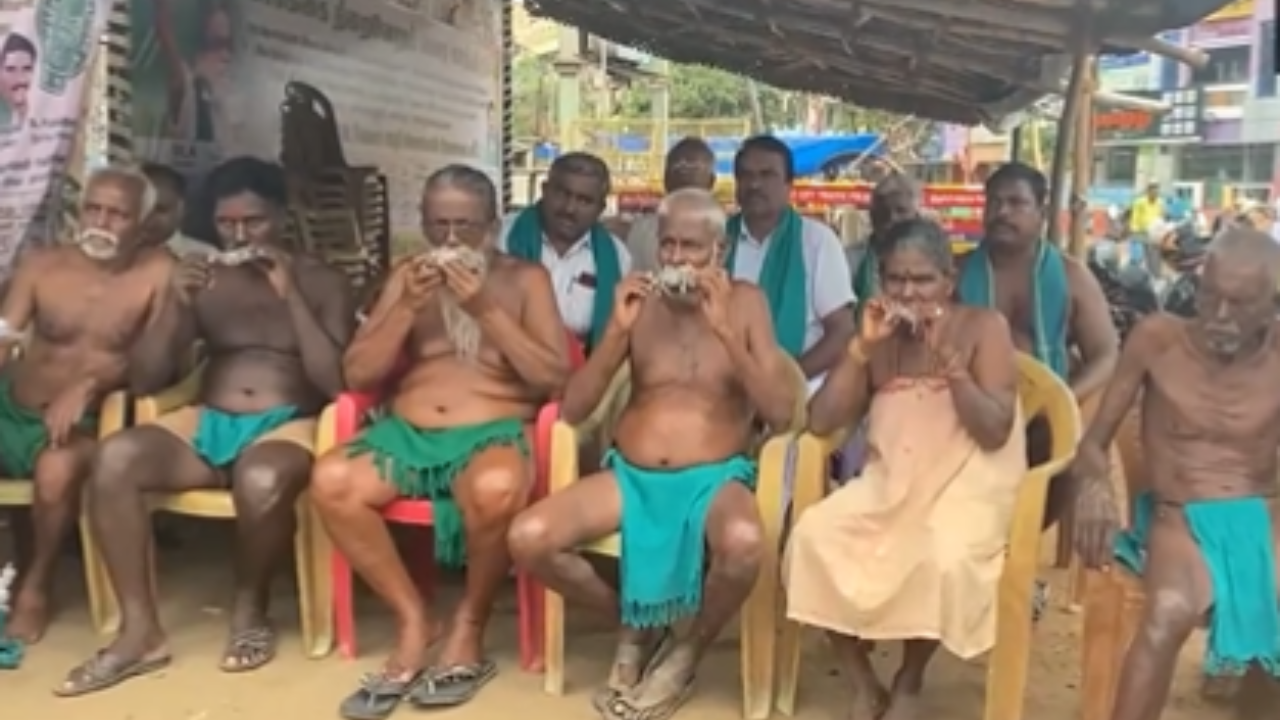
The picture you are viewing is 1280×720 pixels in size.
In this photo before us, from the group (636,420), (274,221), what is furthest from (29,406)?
(636,420)

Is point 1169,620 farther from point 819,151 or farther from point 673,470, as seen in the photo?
point 819,151

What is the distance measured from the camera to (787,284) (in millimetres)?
4848

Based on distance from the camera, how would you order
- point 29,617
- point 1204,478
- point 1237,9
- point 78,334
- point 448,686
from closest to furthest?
point 1204,478 → point 448,686 → point 29,617 → point 78,334 → point 1237,9

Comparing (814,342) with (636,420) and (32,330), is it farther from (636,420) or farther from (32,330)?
(32,330)

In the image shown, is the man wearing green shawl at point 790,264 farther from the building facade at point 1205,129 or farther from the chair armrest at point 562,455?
the building facade at point 1205,129

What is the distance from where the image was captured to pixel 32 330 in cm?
433

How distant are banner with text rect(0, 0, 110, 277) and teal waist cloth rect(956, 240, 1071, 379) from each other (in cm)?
285

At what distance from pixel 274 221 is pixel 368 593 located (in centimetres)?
122

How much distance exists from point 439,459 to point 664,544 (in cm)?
69

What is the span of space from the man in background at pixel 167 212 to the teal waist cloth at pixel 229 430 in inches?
26.4

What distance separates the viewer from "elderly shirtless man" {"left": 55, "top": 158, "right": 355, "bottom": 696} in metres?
3.94

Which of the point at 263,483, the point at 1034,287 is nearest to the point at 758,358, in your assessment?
the point at 1034,287

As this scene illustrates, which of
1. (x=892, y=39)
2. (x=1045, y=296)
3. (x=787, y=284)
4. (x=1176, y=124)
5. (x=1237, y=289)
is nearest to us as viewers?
(x=1237, y=289)

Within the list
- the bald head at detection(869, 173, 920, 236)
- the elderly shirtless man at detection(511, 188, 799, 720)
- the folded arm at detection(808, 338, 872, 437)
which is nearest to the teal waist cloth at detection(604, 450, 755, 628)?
the elderly shirtless man at detection(511, 188, 799, 720)
